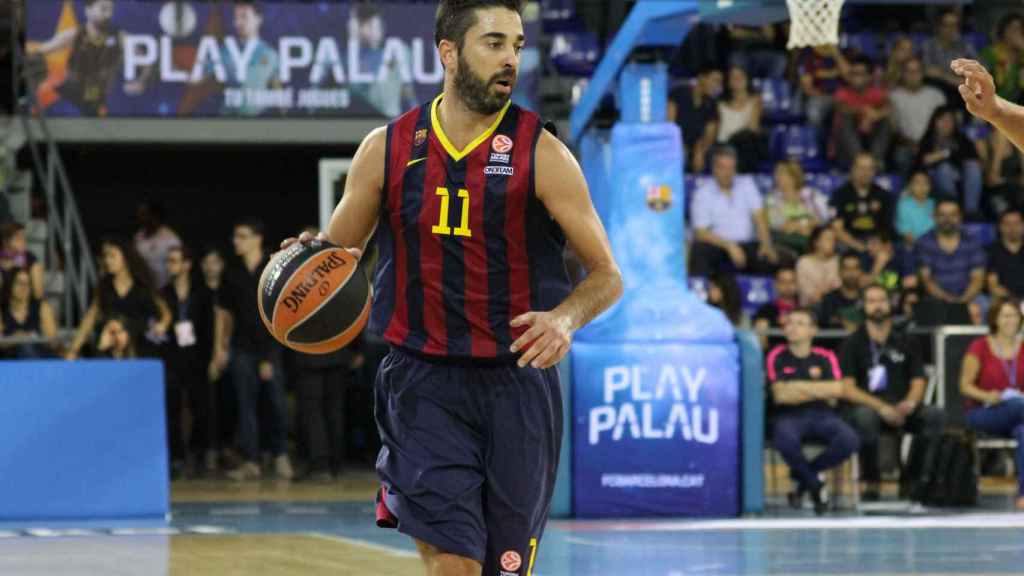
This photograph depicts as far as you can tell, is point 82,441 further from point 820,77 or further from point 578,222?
point 820,77

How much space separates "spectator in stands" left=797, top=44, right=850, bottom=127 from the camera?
1866 centimetres

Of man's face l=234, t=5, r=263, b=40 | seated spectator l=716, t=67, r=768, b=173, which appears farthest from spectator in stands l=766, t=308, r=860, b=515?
man's face l=234, t=5, r=263, b=40

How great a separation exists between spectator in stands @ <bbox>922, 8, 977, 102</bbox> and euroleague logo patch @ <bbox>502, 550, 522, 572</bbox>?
15049 mm

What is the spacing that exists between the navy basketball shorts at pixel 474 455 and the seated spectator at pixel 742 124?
12.6m

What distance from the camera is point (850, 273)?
1509cm

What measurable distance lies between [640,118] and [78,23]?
19.8 ft

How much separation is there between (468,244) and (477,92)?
1.42ft

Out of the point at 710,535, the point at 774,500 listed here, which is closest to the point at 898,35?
the point at 774,500

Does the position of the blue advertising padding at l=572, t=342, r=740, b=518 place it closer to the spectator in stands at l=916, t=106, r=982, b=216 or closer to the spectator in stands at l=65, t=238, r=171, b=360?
the spectator in stands at l=65, t=238, r=171, b=360

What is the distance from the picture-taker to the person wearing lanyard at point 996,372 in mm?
13383

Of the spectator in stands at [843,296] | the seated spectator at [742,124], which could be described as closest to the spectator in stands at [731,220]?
the seated spectator at [742,124]

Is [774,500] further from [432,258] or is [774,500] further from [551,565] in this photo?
[432,258]

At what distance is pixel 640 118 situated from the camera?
12.7 meters

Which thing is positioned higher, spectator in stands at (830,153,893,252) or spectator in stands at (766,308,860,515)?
spectator in stands at (830,153,893,252)
